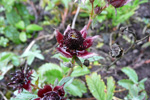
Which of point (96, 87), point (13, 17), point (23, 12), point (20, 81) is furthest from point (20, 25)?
point (96, 87)

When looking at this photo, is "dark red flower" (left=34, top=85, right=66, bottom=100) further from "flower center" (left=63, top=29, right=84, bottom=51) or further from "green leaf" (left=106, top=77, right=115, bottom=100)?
"green leaf" (left=106, top=77, right=115, bottom=100)

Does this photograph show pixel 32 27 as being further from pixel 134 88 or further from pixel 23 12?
pixel 134 88

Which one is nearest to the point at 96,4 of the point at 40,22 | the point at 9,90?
the point at 9,90

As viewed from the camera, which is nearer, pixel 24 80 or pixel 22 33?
pixel 24 80

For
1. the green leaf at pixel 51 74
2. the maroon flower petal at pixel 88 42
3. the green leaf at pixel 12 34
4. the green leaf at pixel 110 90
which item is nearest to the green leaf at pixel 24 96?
the green leaf at pixel 51 74

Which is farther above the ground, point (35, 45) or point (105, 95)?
point (35, 45)

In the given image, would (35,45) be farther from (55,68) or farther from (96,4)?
(96,4)
